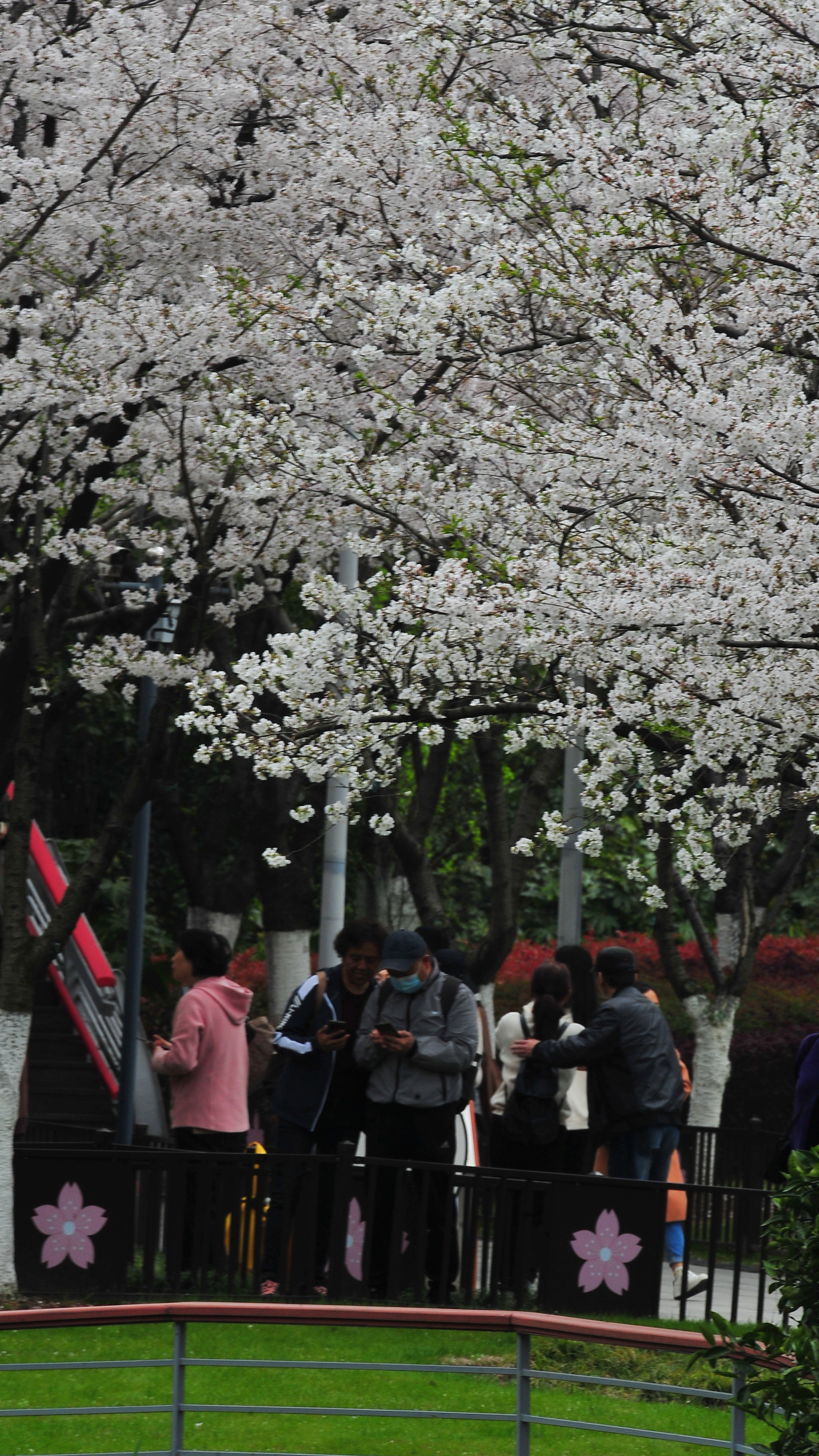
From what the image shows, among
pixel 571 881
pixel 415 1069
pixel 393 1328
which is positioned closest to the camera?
pixel 393 1328

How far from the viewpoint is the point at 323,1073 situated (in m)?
9.17

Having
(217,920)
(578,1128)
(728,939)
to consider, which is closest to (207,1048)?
(578,1128)

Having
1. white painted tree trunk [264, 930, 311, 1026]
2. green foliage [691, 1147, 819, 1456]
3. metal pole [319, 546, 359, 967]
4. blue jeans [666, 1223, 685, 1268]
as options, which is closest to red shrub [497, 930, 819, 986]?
white painted tree trunk [264, 930, 311, 1026]

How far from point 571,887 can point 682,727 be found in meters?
5.42

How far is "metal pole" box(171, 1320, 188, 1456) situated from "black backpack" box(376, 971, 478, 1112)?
11.3 feet

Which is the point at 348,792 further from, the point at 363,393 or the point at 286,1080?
the point at 363,393

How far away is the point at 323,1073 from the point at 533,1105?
54.8 inches

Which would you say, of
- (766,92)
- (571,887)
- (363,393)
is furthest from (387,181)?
(571,887)

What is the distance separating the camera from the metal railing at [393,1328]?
→ 4.81m

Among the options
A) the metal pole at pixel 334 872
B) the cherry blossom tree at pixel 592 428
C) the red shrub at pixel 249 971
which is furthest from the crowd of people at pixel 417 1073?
the red shrub at pixel 249 971

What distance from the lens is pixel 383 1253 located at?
29.0 feet

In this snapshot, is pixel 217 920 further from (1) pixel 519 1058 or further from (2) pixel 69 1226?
(2) pixel 69 1226

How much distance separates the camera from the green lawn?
6949mm

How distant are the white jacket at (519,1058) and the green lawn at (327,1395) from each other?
1.80 metres
